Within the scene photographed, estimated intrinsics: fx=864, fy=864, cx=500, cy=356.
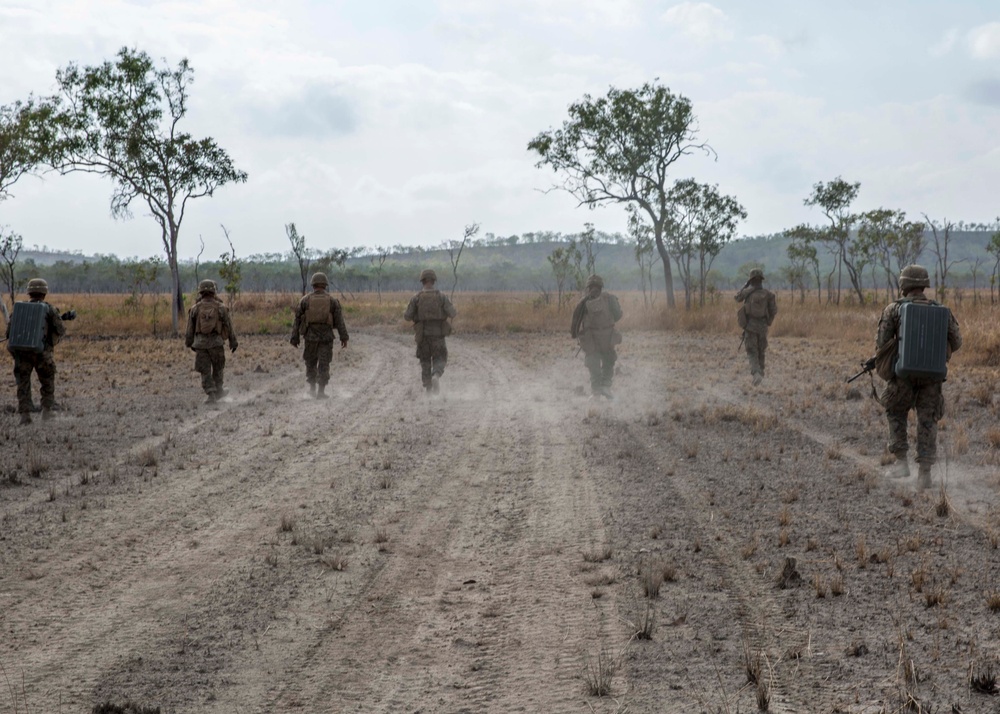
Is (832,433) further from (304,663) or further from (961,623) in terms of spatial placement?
(304,663)

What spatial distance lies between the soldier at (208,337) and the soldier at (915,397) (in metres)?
9.15

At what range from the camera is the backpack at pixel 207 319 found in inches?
512

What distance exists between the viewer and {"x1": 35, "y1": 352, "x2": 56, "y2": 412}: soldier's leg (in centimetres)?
1114

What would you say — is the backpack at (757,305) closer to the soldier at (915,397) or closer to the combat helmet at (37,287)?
the soldier at (915,397)

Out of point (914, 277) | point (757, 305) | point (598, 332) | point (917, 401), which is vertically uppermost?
point (914, 277)

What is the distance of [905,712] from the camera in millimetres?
3373

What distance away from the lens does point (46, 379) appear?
11.3 metres

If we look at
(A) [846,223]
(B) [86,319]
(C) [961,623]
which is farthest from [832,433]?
(A) [846,223]

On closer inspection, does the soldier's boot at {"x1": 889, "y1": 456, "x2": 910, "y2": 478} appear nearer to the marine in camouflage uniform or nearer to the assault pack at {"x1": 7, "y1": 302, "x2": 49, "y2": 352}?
the marine in camouflage uniform

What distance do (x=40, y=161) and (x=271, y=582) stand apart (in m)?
30.8

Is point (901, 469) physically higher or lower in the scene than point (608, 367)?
lower

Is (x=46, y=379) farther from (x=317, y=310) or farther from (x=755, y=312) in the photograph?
(x=755, y=312)

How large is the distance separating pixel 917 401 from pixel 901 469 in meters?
0.64

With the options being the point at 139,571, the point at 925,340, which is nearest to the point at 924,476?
the point at 925,340
